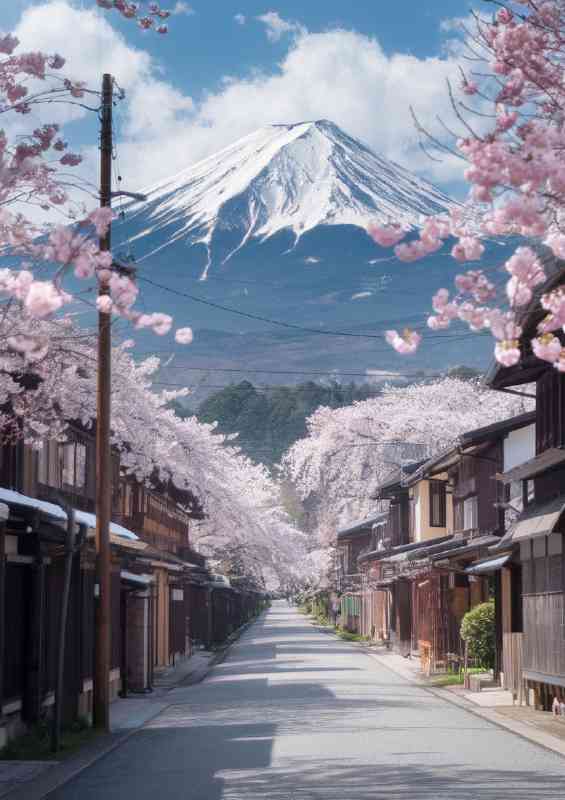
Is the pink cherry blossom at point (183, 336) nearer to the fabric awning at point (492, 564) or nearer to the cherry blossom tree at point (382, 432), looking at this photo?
the fabric awning at point (492, 564)

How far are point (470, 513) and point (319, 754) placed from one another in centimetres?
2372

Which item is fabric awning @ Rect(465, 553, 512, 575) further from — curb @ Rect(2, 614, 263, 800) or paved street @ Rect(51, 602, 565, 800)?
curb @ Rect(2, 614, 263, 800)

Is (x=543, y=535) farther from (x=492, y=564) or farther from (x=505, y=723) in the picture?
(x=492, y=564)

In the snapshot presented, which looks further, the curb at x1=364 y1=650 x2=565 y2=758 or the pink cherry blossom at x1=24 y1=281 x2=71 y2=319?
the curb at x1=364 y1=650 x2=565 y2=758

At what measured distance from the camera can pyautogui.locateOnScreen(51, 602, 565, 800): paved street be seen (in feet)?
43.2

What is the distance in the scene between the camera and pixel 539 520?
21938 millimetres

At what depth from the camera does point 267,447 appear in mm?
198375

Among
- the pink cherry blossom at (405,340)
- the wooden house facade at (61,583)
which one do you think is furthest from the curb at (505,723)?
the pink cherry blossom at (405,340)

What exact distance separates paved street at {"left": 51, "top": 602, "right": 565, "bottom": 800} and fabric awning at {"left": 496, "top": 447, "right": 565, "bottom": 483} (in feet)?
13.1

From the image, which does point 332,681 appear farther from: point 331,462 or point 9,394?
point 331,462

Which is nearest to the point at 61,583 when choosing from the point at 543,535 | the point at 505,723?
the point at 505,723

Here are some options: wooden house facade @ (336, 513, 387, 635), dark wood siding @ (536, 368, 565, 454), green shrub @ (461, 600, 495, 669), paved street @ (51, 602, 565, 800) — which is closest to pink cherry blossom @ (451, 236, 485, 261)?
paved street @ (51, 602, 565, 800)

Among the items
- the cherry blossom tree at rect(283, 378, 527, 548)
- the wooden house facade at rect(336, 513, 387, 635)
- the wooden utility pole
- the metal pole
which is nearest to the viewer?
the metal pole

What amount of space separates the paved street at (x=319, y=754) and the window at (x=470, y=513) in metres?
10.0
